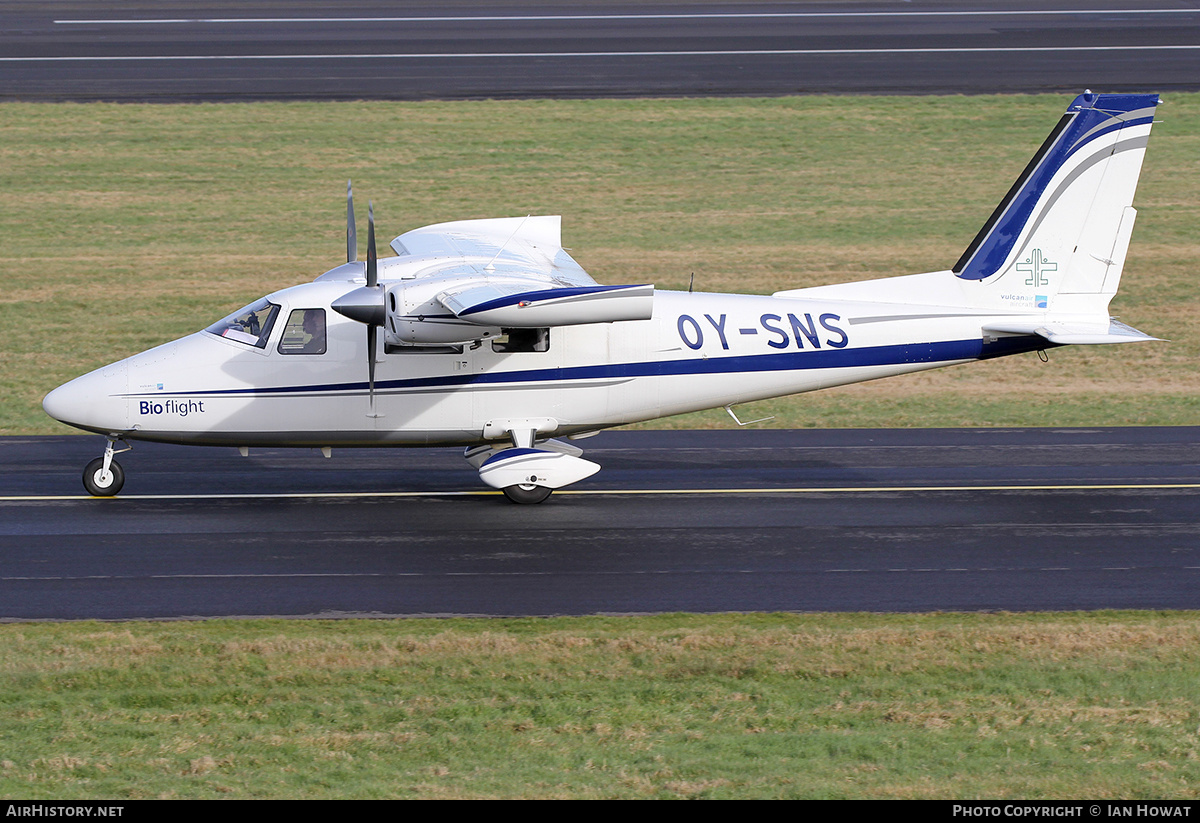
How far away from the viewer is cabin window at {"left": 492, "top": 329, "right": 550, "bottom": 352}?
61.6 feet

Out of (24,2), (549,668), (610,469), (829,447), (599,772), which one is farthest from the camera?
(24,2)

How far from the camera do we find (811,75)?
4431cm

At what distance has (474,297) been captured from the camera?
54.4 ft

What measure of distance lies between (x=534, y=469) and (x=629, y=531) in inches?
66.1

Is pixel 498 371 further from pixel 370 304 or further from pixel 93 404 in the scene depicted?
pixel 93 404

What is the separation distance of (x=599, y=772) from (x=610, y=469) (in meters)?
9.97

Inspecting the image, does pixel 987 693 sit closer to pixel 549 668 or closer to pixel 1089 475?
pixel 549 668

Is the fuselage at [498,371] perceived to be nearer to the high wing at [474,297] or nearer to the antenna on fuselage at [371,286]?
the antenna on fuselage at [371,286]

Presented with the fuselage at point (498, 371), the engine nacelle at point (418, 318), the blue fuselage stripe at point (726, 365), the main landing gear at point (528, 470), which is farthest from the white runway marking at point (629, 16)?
the engine nacelle at point (418, 318)

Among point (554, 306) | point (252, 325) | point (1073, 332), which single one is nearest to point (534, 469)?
point (554, 306)

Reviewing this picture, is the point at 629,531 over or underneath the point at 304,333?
underneath

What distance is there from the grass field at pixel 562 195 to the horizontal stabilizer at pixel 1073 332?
829 centimetres

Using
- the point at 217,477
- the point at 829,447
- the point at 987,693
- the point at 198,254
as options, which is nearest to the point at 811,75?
the point at 198,254

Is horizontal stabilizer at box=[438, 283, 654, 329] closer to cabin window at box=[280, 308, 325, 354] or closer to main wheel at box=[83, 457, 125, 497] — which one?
cabin window at box=[280, 308, 325, 354]
